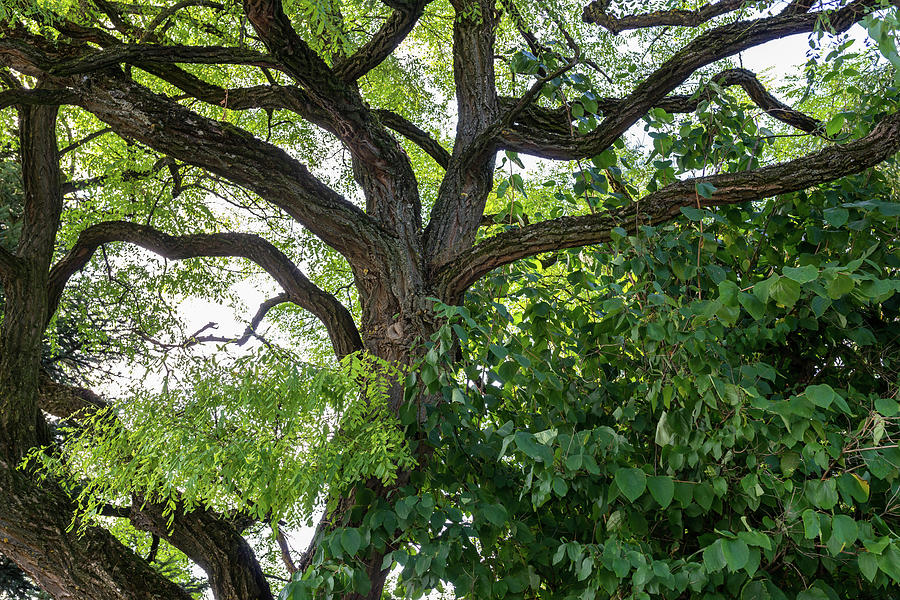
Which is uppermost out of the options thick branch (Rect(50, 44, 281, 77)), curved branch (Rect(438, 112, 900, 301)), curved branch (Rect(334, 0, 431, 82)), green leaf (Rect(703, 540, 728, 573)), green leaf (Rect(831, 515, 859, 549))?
curved branch (Rect(334, 0, 431, 82))

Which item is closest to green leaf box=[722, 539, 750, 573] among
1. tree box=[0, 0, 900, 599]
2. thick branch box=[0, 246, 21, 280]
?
tree box=[0, 0, 900, 599]

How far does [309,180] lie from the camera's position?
13.2 ft

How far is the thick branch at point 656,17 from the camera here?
5.55 m

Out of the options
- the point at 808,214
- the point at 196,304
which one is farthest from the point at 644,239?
the point at 196,304

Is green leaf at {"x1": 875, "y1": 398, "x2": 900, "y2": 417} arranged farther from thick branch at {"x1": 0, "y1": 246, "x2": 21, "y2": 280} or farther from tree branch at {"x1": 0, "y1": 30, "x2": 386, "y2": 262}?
thick branch at {"x1": 0, "y1": 246, "x2": 21, "y2": 280}

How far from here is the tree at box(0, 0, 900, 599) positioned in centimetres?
253

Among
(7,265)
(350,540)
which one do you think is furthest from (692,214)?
(7,265)

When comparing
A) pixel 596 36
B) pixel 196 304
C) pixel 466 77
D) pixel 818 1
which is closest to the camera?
pixel 818 1

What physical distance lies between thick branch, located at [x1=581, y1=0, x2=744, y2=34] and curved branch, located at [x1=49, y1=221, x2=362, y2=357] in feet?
12.0

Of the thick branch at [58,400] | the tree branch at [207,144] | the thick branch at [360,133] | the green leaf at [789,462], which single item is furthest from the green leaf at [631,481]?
the thick branch at [58,400]

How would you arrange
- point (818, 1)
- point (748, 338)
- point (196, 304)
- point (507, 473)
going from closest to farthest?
point (748, 338), point (507, 473), point (818, 1), point (196, 304)

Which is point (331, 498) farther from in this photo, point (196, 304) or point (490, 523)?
point (196, 304)

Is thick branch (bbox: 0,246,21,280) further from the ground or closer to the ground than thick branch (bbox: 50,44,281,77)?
closer to the ground

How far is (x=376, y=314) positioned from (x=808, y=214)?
219 centimetres
